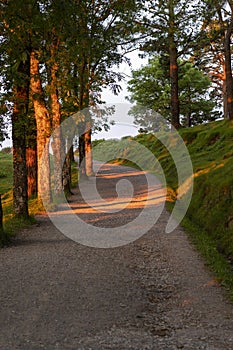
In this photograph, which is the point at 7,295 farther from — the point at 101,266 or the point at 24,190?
the point at 24,190

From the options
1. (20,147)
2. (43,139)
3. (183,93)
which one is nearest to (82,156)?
(43,139)

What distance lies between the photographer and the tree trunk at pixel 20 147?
1628 cm

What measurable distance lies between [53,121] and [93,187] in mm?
7998

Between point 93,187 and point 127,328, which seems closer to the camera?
point 127,328

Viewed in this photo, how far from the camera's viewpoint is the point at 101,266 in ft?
35.0

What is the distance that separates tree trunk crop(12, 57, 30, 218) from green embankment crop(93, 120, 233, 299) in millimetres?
5953

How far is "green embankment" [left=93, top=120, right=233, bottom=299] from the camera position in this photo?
39.0ft

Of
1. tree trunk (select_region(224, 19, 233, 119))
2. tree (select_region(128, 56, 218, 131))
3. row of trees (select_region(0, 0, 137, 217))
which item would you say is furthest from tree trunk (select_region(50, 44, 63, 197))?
tree (select_region(128, 56, 218, 131))

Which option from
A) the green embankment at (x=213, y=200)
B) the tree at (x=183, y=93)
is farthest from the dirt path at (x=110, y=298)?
the tree at (x=183, y=93)

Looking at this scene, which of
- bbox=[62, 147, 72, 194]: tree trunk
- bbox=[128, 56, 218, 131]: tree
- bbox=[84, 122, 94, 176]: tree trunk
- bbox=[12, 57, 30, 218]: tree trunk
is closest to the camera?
bbox=[12, 57, 30, 218]: tree trunk

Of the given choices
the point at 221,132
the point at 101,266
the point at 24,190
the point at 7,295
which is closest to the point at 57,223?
the point at 24,190

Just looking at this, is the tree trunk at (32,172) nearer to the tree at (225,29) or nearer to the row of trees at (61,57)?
the row of trees at (61,57)

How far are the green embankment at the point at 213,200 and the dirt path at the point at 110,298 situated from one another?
0.57 meters

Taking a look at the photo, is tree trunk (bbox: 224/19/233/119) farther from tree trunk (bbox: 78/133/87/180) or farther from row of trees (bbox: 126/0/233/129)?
tree trunk (bbox: 78/133/87/180)
